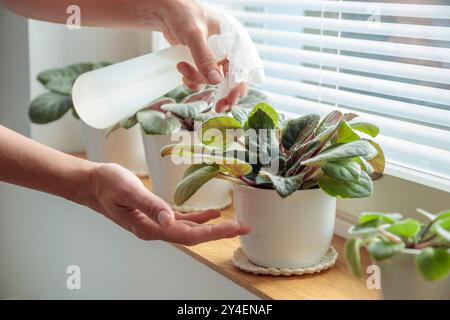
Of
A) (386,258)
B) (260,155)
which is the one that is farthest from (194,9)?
(386,258)

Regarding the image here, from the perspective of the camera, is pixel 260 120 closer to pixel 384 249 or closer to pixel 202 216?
pixel 202 216

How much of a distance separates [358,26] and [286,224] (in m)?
0.33

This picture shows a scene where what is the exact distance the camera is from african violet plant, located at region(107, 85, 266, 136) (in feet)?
3.53

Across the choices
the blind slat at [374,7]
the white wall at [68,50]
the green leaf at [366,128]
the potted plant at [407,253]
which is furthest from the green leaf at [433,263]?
the white wall at [68,50]

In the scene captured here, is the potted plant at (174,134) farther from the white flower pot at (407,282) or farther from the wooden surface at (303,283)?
the white flower pot at (407,282)

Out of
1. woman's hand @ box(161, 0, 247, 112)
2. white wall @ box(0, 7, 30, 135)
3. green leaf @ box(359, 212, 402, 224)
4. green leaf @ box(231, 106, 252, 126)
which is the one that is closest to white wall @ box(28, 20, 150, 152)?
white wall @ box(0, 7, 30, 135)

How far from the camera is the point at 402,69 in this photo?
96 cm

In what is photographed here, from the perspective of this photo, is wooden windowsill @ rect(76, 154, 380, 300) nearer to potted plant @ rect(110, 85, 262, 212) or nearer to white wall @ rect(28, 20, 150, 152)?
potted plant @ rect(110, 85, 262, 212)

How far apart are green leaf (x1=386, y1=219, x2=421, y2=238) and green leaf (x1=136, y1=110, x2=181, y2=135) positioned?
0.48 meters

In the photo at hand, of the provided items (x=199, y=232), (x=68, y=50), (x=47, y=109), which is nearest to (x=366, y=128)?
(x=199, y=232)

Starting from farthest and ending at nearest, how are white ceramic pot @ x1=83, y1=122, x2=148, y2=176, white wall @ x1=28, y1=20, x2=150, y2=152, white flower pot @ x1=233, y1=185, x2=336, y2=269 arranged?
white wall @ x1=28, y1=20, x2=150, y2=152 → white ceramic pot @ x1=83, y1=122, x2=148, y2=176 → white flower pot @ x1=233, y1=185, x2=336, y2=269

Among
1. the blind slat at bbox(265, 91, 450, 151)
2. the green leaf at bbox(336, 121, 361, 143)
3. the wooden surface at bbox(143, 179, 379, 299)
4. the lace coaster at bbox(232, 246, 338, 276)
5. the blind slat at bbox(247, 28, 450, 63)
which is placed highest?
the blind slat at bbox(247, 28, 450, 63)
